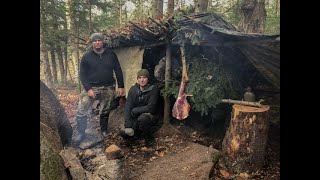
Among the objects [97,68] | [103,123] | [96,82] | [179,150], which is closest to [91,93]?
[96,82]

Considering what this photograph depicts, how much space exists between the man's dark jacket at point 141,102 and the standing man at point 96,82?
44 cm

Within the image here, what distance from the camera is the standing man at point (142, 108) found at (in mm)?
6578

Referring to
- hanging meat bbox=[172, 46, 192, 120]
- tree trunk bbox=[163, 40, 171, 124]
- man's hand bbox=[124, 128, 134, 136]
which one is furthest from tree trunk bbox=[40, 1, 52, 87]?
hanging meat bbox=[172, 46, 192, 120]

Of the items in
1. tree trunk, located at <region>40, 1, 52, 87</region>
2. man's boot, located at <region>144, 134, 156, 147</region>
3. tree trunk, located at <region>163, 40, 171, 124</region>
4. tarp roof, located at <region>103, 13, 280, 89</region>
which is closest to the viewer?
tarp roof, located at <region>103, 13, 280, 89</region>

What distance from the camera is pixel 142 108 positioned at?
661 cm

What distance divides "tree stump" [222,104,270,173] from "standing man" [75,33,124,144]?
305 centimetres

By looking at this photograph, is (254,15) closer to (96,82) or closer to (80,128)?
(96,82)

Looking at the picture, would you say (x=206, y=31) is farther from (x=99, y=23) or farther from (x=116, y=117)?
(x=99, y=23)

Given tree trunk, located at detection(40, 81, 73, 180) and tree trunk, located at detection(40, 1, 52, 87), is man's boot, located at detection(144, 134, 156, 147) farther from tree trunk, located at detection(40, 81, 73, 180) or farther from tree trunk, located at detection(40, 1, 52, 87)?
tree trunk, located at detection(40, 1, 52, 87)

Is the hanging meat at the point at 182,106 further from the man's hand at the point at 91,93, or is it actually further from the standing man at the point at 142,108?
the man's hand at the point at 91,93

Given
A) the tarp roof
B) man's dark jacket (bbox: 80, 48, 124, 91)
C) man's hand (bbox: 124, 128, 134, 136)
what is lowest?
man's hand (bbox: 124, 128, 134, 136)

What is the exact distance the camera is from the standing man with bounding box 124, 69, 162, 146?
21.6ft
